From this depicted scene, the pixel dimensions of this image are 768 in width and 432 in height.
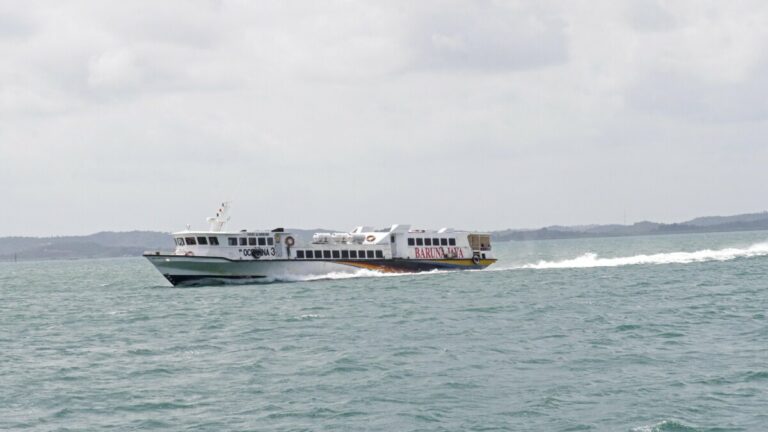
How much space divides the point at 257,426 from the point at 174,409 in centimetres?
331

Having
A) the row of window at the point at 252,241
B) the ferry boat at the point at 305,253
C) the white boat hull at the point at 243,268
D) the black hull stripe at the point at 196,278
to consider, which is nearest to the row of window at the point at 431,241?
the ferry boat at the point at 305,253

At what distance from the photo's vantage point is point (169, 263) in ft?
208

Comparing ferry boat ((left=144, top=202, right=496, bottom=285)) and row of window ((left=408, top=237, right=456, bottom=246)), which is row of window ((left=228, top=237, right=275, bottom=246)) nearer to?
ferry boat ((left=144, top=202, right=496, bottom=285))

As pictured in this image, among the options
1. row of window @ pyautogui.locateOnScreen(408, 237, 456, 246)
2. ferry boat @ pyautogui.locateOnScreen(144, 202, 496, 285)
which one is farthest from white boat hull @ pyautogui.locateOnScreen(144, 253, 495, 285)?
row of window @ pyautogui.locateOnScreen(408, 237, 456, 246)

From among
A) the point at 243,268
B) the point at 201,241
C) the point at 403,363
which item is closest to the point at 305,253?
the point at 243,268

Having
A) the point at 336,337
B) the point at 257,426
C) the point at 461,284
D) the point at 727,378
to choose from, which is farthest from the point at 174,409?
the point at 461,284

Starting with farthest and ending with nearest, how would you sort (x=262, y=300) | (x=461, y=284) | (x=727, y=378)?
(x=461, y=284) < (x=262, y=300) < (x=727, y=378)

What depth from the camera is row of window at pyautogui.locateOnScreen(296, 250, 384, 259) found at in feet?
221

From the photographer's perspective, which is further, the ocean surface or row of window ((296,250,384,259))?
row of window ((296,250,384,259))

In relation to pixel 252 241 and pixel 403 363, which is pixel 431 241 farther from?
pixel 403 363

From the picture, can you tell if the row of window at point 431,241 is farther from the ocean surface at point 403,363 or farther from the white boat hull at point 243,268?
the ocean surface at point 403,363

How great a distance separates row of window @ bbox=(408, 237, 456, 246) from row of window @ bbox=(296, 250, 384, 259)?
117 inches

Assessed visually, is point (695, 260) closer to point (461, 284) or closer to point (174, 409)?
point (461, 284)

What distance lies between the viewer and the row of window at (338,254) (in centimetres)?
6725
